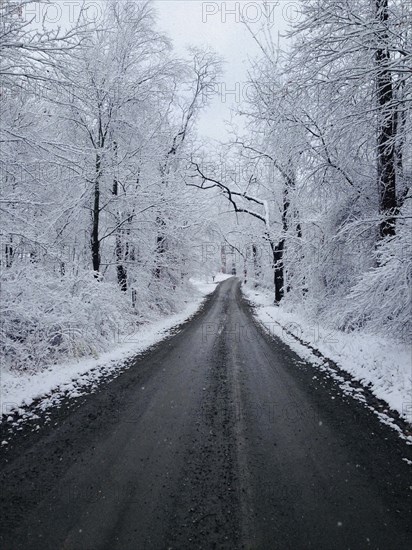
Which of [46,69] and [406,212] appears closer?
[46,69]

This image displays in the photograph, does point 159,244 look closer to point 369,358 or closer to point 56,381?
point 56,381

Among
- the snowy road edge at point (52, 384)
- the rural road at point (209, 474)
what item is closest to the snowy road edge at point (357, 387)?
the rural road at point (209, 474)

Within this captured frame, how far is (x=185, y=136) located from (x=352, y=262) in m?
13.5

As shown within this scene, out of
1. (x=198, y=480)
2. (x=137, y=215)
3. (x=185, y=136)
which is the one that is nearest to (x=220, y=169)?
(x=185, y=136)

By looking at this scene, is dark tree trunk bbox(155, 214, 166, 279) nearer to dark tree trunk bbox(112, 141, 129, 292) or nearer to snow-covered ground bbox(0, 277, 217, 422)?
dark tree trunk bbox(112, 141, 129, 292)

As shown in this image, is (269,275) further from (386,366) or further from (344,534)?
(344,534)

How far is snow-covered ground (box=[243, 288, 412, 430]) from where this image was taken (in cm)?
571

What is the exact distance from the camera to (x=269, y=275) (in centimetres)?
3519

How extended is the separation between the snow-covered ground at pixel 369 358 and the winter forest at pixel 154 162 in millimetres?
433

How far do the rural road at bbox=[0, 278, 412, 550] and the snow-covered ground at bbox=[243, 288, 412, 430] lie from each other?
2.30 feet

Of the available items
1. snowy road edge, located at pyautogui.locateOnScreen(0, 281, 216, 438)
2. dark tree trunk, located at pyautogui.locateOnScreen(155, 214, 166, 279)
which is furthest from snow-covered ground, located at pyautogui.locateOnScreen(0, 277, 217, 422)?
dark tree trunk, located at pyautogui.locateOnScreen(155, 214, 166, 279)

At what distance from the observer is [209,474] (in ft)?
12.1

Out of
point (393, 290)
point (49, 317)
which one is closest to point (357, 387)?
point (393, 290)

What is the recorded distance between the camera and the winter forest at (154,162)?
655 centimetres
